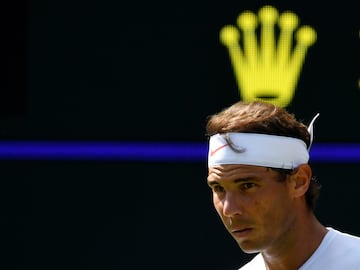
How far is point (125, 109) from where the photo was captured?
15.0ft

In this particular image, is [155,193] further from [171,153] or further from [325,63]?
[325,63]

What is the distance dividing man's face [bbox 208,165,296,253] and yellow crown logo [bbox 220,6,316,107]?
1.39 m

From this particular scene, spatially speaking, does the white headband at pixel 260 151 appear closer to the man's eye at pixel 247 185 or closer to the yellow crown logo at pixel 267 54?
the man's eye at pixel 247 185

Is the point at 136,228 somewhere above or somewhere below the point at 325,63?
below

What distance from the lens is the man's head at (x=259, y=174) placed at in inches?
120

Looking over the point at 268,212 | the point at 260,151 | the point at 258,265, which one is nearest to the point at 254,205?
the point at 268,212

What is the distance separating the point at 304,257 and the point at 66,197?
1.63 metres

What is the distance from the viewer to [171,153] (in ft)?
14.9

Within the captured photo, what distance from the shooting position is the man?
120 inches

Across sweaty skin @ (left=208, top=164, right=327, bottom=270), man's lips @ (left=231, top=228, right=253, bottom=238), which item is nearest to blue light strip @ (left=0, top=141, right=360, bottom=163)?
sweaty skin @ (left=208, top=164, right=327, bottom=270)

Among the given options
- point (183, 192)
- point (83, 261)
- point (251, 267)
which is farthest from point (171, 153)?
point (251, 267)

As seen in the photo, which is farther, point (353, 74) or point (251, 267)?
point (353, 74)

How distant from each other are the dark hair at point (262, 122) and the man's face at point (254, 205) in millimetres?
74

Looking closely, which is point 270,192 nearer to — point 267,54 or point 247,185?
point 247,185
